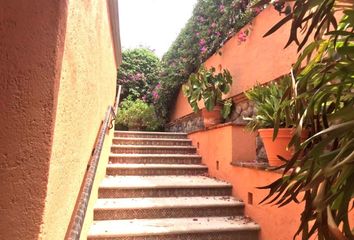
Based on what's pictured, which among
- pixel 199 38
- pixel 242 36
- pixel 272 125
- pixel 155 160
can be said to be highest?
pixel 199 38

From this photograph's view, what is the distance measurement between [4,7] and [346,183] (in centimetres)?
119

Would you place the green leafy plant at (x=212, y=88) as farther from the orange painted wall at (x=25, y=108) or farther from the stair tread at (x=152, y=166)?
the orange painted wall at (x=25, y=108)

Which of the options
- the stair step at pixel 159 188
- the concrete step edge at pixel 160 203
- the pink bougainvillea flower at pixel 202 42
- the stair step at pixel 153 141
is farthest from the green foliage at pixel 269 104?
the pink bougainvillea flower at pixel 202 42

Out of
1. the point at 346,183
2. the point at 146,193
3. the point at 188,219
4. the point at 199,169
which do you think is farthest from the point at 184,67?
the point at 346,183

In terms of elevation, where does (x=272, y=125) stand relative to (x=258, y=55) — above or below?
below

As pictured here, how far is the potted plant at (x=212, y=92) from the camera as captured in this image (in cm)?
403

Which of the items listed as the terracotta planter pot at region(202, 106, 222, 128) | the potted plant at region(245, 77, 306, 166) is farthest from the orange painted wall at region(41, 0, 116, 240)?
the terracotta planter pot at region(202, 106, 222, 128)

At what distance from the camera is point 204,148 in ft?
13.8

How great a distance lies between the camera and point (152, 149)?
455cm

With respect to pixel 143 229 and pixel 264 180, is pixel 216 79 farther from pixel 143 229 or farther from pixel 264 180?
pixel 143 229

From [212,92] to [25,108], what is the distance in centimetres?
335

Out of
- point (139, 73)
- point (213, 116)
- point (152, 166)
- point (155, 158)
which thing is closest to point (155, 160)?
point (155, 158)

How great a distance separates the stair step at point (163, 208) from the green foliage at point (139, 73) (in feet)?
18.3

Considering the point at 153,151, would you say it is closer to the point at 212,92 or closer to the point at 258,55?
the point at 212,92
